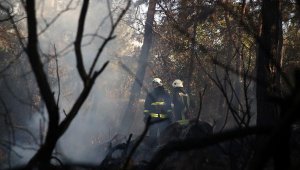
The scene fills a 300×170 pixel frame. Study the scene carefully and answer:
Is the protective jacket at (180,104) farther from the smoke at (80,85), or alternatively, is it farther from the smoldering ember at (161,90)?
the smoke at (80,85)

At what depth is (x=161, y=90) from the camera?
1020 centimetres

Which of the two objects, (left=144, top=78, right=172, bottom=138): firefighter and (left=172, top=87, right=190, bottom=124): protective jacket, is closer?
(left=144, top=78, right=172, bottom=138): firefighter

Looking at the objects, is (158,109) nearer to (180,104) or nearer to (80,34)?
(180,104)

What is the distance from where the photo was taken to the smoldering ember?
5.31 ft

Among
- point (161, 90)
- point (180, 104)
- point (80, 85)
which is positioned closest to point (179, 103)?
point (180, 104)

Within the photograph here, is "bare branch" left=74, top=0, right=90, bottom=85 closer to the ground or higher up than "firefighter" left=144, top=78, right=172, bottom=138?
higher up

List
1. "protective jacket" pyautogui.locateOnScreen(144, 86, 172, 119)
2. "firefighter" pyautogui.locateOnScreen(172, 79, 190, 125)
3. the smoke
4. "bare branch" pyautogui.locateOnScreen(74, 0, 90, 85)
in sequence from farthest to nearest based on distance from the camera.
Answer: the smoke < "firefighter" pyautogui.locateOnScreen(172, 79, 190, 125) < "protective jacket" pyautogui.locateOnScreen(144, 86, 172, 119) < "bare branch" pyautogui.locateOnScreen(74, 0, 90, 85)

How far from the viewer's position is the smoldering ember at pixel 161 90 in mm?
1617

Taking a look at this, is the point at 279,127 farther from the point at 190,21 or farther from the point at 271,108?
the point at 190,21

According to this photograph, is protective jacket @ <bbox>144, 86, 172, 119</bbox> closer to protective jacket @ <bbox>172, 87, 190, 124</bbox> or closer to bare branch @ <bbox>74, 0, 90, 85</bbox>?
protective jacket @ <bbox>172, 87, 190, 124</bbox>

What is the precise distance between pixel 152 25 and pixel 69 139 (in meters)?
6.39

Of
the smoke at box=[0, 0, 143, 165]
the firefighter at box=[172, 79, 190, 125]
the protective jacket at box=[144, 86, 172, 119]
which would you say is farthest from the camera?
the smoke at box=[0, 0, 143, 165]

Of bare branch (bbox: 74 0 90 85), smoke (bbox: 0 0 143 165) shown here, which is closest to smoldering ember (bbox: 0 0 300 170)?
bare branch (bbox: 74 0 90 85)

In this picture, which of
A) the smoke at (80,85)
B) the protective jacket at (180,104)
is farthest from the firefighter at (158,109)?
the smoke at (80,85)
